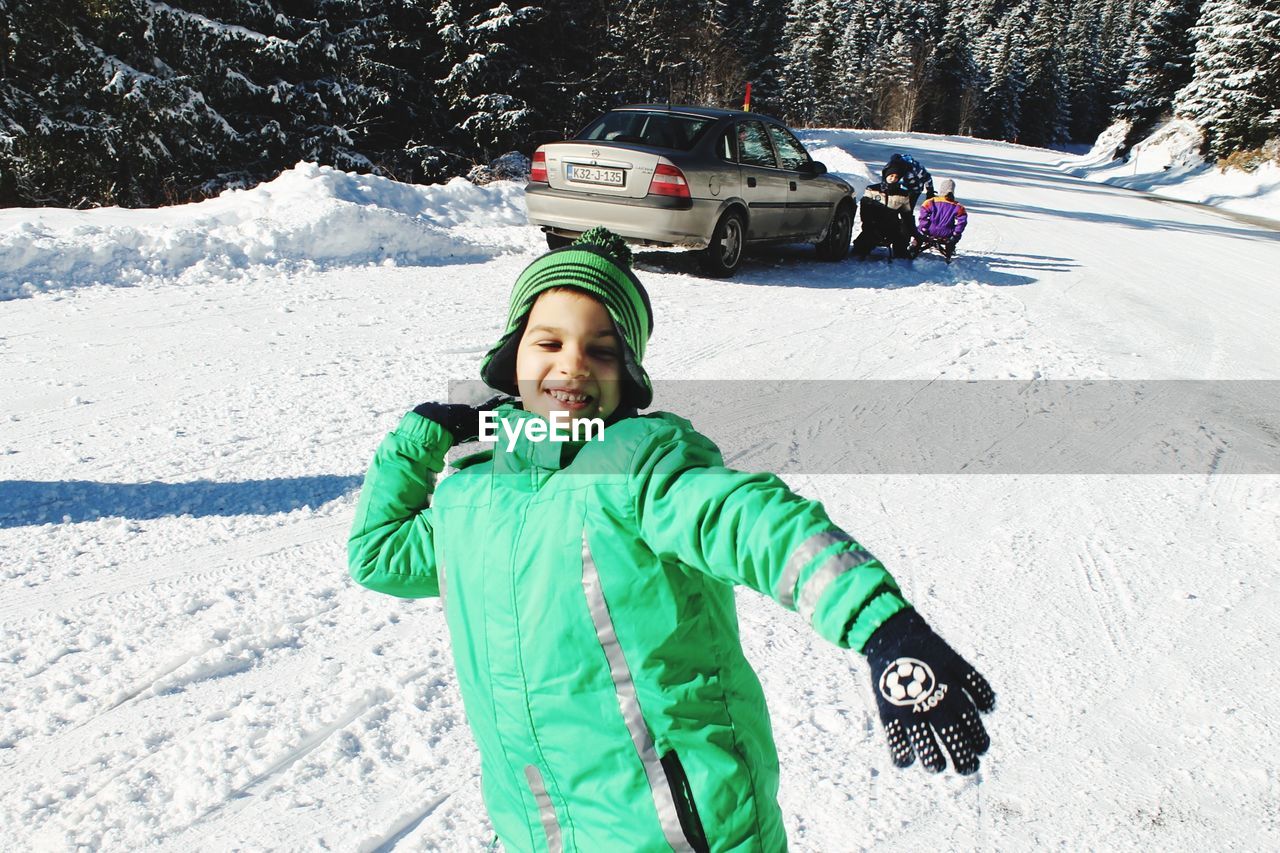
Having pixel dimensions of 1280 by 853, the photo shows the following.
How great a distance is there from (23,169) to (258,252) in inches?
370

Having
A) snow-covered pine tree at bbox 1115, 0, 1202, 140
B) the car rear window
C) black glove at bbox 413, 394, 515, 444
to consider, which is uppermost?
snow-covered pine tree at bbox 1115, 0, 1202, 140

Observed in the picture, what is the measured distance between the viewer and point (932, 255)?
10922mm

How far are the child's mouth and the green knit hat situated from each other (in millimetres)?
98

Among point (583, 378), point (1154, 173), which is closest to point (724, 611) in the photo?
point (583, 378)

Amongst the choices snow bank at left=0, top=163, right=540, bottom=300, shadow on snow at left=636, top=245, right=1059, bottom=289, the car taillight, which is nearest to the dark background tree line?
snow bank at left=0, top=163, right=540, bottom=300

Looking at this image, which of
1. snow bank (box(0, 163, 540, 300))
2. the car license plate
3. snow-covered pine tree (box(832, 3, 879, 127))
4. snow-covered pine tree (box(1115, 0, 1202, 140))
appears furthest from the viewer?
snow-covered pine tree (box(832, 3, 879, 127))

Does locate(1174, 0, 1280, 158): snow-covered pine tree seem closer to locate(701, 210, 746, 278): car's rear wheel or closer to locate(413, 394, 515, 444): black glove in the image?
locate(701, 210, 746, 278): car's rear wheel

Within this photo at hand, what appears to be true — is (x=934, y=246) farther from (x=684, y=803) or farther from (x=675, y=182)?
(x=684, y=803)

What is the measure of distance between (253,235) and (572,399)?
7869 millimetres

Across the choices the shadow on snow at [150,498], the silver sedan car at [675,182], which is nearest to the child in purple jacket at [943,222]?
the silver sedan car at [675,182]

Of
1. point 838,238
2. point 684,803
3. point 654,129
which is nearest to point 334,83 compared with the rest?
point 654,129

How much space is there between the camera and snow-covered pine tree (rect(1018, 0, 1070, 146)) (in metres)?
77.6

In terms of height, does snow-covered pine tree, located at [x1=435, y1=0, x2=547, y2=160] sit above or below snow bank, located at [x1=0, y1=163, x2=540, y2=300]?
above

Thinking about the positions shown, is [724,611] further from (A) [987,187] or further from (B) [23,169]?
(A) [987,187]
